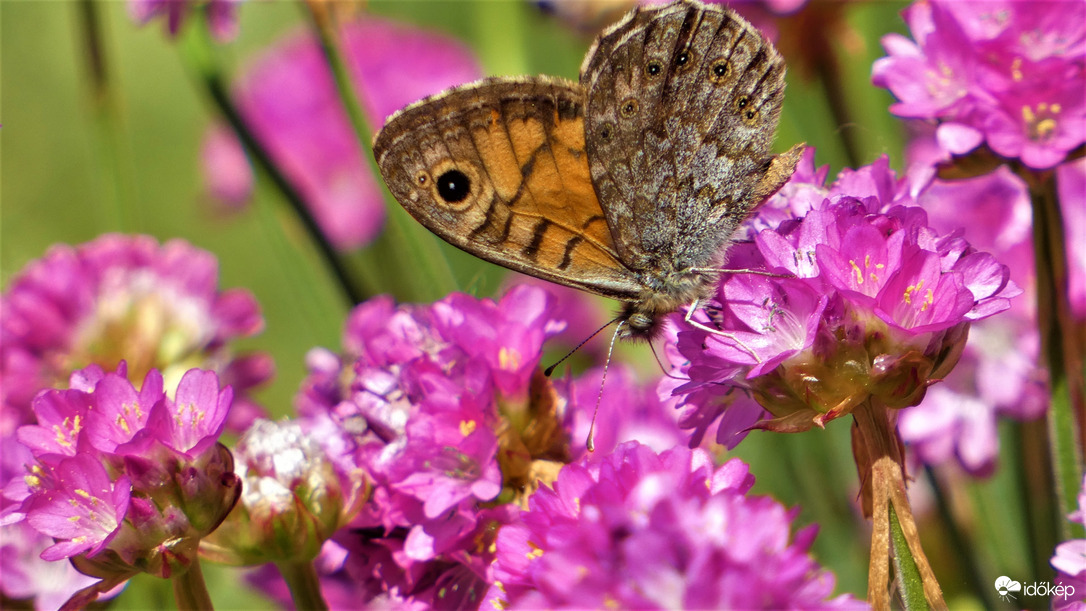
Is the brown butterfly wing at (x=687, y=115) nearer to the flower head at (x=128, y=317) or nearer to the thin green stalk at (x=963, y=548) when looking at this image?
the thin green stalk at (x=963, y=548)

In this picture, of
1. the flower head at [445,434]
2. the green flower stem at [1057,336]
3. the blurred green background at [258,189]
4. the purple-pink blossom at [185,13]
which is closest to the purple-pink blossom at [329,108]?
the blurred green background at [258,189]

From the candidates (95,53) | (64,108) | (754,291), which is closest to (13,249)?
(64,108)

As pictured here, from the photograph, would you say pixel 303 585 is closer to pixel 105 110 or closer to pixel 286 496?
pixel 286 496

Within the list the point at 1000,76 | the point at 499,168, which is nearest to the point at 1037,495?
the point at 1000,76

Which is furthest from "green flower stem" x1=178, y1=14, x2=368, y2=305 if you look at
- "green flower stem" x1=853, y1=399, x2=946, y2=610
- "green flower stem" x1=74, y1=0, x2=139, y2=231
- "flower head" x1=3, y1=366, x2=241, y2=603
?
"green flower stem" x1=853, y1=399, x2=946, y2=610

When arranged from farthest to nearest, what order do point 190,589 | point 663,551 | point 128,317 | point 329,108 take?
point 329,108 → point 128,317 → point 190,589 → point 663,551

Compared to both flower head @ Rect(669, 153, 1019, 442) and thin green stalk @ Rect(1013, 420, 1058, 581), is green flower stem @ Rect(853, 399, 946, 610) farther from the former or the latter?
thin green stalk @ Rect(1013, 420, 1058, 581)
